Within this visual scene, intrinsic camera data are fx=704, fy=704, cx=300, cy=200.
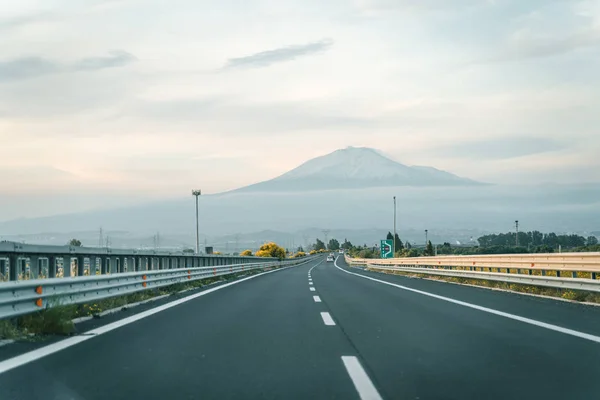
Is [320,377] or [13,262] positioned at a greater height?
[13,262]

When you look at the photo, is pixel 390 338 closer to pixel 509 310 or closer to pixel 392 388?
pixel 392 388

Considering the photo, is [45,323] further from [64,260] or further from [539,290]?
[539,290]

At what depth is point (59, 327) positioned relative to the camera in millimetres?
10219

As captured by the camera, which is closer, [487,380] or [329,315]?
[487,380]

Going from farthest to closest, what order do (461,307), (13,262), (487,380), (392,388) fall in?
(461,307), (13,262), (487,380), (392,388)

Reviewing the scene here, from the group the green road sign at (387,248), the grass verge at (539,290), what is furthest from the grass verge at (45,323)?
the green road sign at (387,248)

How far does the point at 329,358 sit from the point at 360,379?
1308 mm

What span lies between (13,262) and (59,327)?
1.29m

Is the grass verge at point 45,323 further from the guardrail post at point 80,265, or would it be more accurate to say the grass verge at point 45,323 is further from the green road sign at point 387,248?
the green road sign at point 387,248

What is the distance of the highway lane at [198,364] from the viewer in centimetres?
628

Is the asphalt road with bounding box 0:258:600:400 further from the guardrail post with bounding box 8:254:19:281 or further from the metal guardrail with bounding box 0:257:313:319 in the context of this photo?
the guardrail post with bounding box 8:254:19:281

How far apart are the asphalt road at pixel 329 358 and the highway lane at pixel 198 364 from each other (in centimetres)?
1

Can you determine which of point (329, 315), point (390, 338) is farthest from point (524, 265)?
point (390, 338)

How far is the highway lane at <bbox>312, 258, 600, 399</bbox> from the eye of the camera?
254 inches
